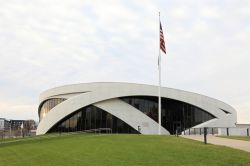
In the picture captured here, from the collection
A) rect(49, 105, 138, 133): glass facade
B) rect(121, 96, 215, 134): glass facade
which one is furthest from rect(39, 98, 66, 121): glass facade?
rect(121, 96, 215, 134): glass facade

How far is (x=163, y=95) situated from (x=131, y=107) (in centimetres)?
505

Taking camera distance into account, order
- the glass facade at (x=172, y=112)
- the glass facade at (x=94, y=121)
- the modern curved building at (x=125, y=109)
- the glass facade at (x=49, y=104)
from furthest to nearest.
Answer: the glass facade at (x=49, y=104)
the glass facade at (x=172, y=112)
the modern curved building at (x=125, y=109)
the glass facade at (x=94, y=121)

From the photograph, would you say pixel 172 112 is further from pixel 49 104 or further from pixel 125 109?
pixel 49 104

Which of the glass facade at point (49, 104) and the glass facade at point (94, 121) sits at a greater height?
the glass facade at point (49, 104)

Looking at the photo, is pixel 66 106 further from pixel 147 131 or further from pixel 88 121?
pixel 147 131

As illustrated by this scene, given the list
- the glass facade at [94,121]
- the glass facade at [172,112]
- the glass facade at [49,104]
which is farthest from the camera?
the glass facade at [49,104]

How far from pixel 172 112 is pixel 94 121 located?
40.2ft

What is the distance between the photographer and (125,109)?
48.8 m

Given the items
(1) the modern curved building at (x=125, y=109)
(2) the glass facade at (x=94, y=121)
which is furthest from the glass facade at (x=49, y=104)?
(2) the glass facade at (x=94, y=121)

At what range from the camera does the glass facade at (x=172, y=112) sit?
50003 mm

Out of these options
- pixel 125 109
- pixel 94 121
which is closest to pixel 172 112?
pixel 125 109

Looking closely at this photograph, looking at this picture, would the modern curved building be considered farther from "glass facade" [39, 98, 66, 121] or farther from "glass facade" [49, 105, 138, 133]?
"glass facade" [39, 98, 66, 121]

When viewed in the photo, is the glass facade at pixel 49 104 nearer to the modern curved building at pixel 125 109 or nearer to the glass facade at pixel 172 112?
the modern curved building at pixel 125 109

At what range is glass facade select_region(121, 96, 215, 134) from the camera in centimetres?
5000
